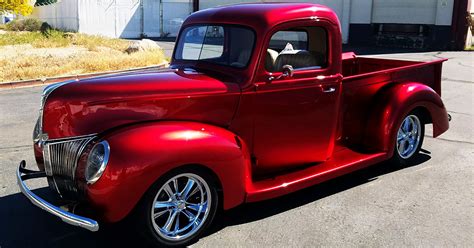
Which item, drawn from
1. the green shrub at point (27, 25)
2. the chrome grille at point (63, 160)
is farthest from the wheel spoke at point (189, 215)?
the green shrub at point (27, 25)

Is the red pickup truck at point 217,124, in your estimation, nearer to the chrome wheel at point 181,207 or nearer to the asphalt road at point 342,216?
the chrome wheel at point 181,207

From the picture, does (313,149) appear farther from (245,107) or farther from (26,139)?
(26,139)

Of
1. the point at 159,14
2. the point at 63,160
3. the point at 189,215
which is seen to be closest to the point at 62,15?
the point at 159,14

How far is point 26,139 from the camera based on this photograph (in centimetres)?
647

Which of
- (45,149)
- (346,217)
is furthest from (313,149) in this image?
(45,149)

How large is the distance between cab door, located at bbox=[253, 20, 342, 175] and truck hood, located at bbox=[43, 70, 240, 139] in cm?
35

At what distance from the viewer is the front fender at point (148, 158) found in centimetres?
308

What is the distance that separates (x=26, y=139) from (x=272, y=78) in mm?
4220

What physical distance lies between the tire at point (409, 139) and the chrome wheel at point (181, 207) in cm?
258

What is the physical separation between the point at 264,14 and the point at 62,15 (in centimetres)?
3190

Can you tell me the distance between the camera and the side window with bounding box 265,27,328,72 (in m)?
4.20

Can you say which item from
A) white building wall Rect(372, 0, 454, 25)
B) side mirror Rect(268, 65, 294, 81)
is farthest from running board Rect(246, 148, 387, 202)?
white building wall Rect(372, 0, 454, 25)

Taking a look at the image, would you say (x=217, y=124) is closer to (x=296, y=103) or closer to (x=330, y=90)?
(x=296, y=103)

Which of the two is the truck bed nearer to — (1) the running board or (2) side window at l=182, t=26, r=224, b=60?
(1) the running board
